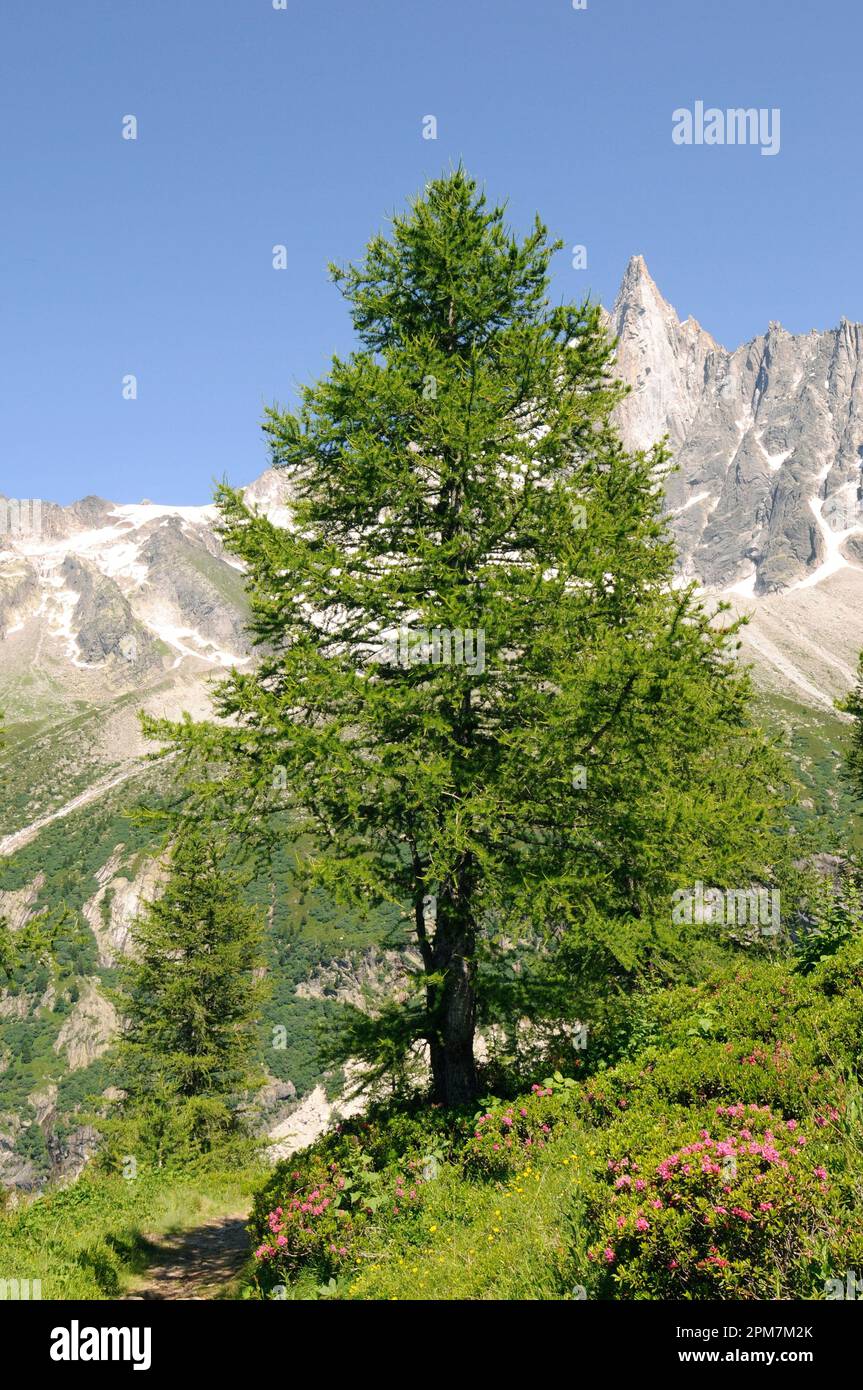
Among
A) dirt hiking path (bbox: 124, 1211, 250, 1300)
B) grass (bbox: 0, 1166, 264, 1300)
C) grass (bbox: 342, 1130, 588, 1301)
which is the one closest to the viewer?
grass (bbox: 342, 1130, 588, 1301)

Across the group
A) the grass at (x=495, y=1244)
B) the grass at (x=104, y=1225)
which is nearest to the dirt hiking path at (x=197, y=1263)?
the grass at (x=104, y=1225)

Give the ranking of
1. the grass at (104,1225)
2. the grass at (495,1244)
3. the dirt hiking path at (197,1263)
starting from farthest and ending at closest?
the dirt hiking path at (197,1263)
the grass at (104,1225)
the grass at (495,1244)

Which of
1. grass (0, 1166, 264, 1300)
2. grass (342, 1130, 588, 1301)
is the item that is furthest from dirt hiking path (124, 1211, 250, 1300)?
grass (342, 1130, 588, 1301)

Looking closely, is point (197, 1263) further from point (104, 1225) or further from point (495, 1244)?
point (495, 1244)

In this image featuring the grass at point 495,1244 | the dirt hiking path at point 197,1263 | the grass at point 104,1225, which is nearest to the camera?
the grass at point 495,1244

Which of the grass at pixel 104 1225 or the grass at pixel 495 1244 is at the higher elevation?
the grass at pixel 495 1244

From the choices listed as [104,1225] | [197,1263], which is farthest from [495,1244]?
[104,1225]

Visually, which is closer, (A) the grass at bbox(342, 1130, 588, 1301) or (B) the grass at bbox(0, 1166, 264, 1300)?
(A) the grass at bbox(342, 1130, 588, 1301)

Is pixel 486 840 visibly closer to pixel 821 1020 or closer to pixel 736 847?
pixel 736 847

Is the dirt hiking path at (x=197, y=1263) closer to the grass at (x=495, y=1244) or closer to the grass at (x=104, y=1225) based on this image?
the grass at (x=104, y=1225)

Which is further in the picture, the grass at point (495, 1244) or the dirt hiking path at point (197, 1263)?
the dirt hiking path at point (197, 1263)

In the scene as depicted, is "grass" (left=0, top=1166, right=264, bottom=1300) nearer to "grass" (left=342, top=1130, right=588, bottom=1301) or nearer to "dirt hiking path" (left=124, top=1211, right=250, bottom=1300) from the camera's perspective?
"dirt hiking path" (left=124, top=1211, right=250, bottom=1300)

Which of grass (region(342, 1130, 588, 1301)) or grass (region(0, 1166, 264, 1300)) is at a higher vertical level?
grass (region(342, 1130, 588, 1301))

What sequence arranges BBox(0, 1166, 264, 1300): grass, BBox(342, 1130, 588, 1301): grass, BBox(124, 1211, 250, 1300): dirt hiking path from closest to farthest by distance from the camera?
BBox(342, 1130, 588, 1301): grass, BBox(0, 1166, 264, 1300): grass, BBox(124, 1211, 250, 1300): dirt hiking path
